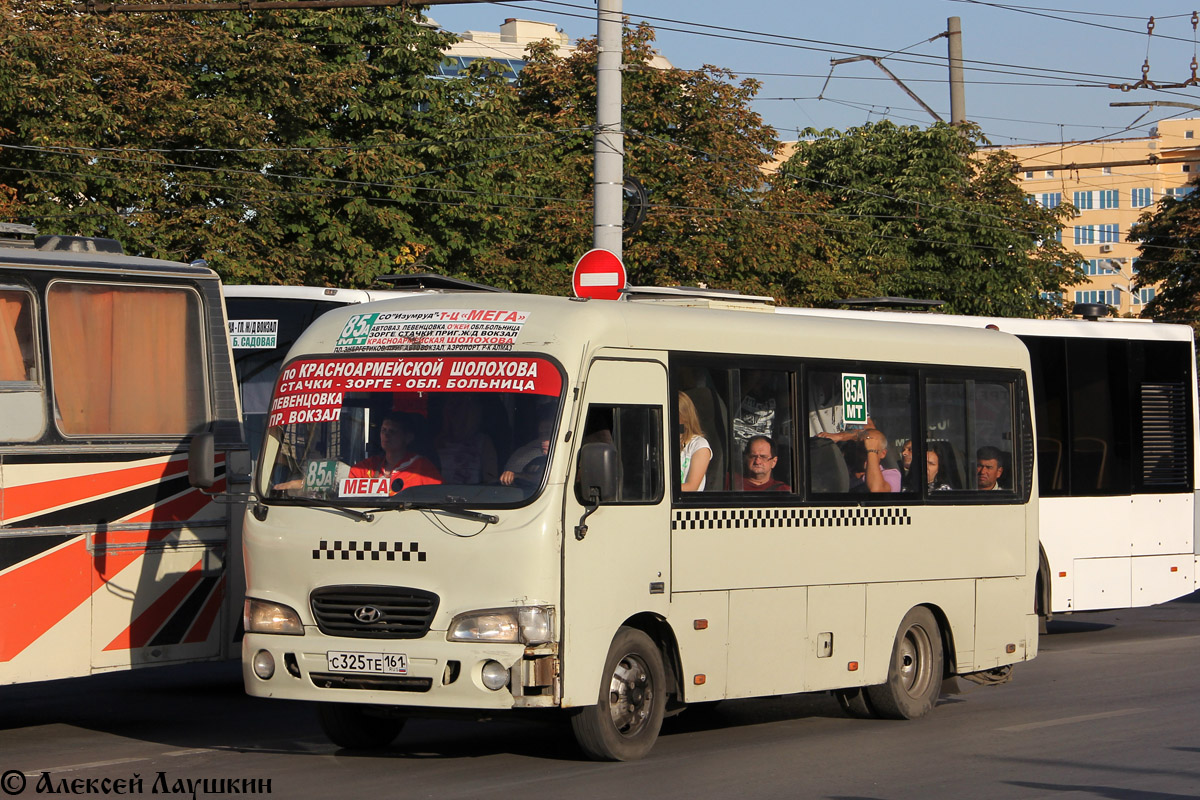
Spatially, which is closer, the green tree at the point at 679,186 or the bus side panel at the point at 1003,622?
the bus side panel at the point at 1003,622

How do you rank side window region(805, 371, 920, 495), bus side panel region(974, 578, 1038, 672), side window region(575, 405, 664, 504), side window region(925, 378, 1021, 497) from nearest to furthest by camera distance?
side window region(575, 405, 664, 504) < side window region(805, 371, 920, 495) < side window region(925, 378, 1021, 497) < bus side panel region(974, 578, 1038, 672)

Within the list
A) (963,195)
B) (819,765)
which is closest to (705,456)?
(819,765)

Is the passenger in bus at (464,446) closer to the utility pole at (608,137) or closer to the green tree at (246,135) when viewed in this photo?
the utility pole at (608,137)

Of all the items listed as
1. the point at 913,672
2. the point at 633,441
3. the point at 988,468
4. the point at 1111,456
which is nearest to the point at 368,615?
the point at 633,441

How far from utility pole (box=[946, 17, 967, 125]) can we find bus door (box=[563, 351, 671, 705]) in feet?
135

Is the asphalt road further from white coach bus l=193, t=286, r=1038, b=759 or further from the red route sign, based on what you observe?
the red route sign

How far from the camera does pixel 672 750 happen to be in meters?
10.9

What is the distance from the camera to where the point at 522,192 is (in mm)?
34594

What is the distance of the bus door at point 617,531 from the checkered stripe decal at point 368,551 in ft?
2.77

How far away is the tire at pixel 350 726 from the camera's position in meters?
10.6

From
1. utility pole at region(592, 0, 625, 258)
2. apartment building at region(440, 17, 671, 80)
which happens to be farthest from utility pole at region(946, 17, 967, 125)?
apartment building at region(440, 17, 671, 80)

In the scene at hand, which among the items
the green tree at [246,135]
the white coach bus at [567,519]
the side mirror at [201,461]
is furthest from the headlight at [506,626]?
the green tree at [246,135]

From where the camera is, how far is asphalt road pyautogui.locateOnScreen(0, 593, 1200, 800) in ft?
30.9

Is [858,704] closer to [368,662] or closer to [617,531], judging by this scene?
[617,531]
